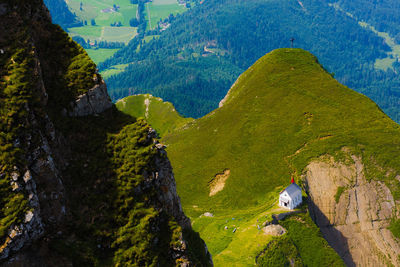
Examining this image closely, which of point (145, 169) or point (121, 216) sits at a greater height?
point (145, 169)

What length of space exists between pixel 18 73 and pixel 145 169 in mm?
13135

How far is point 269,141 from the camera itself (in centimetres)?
9981

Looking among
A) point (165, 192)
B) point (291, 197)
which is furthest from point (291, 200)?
point (165, 192)

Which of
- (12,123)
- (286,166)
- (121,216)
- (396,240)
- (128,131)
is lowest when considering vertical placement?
(396,240)

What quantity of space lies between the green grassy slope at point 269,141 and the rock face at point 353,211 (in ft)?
10.0

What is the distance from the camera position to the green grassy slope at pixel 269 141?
85.9m

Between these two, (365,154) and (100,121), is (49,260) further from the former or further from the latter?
(365,154)

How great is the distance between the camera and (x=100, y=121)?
34.9 meters

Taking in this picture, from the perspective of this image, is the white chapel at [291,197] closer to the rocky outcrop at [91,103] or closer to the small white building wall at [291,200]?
the small white building wall at [291,200]

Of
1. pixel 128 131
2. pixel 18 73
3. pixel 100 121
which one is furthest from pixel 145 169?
pixel 18 73

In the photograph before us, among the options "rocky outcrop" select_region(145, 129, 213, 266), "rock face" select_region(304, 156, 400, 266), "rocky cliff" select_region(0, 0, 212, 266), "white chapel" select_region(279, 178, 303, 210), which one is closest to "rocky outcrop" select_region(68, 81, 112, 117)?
"rocky cliff" select_region(0, 0, 212, 266)

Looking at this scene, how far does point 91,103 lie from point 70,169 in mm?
6686

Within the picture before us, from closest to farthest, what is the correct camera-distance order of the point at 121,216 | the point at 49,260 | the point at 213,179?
the point at 49,260 → the point at 121,216 → the point at 213,179

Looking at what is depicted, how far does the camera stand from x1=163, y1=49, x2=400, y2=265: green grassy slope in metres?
85.9
